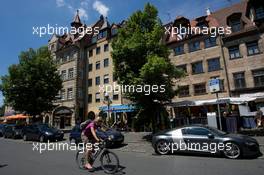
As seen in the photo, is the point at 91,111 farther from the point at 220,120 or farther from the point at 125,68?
the point at 220,120

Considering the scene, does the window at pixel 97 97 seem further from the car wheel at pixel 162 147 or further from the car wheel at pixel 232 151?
the car wheel at pixel 232 151

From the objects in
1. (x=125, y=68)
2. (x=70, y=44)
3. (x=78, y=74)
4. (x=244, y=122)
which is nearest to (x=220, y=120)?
(x=244, y=122)

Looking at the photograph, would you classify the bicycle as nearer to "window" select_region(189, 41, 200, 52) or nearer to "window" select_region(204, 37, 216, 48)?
"window" select_region(204, 37, 216, 48)

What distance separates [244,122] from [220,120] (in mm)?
3307

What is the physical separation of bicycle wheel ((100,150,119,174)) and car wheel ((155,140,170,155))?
13.5 feet

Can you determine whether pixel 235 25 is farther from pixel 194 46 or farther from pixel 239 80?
pixel 239 80

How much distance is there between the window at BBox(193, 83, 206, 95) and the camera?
27.0 m

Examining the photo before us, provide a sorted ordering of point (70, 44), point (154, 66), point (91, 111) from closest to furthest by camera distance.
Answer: point (154, 66)
point (91, 111)
point (70, 44)

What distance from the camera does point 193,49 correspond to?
28375mm

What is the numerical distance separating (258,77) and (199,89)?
21.5 ft

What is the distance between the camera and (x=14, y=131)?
25094 mm

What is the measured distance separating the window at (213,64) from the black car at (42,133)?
61.4ft

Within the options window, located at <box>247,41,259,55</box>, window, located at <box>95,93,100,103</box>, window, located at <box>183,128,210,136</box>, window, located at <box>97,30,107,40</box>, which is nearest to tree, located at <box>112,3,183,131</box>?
window, located at <box>183,128,210,136</box>

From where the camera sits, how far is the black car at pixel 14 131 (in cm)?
2460
